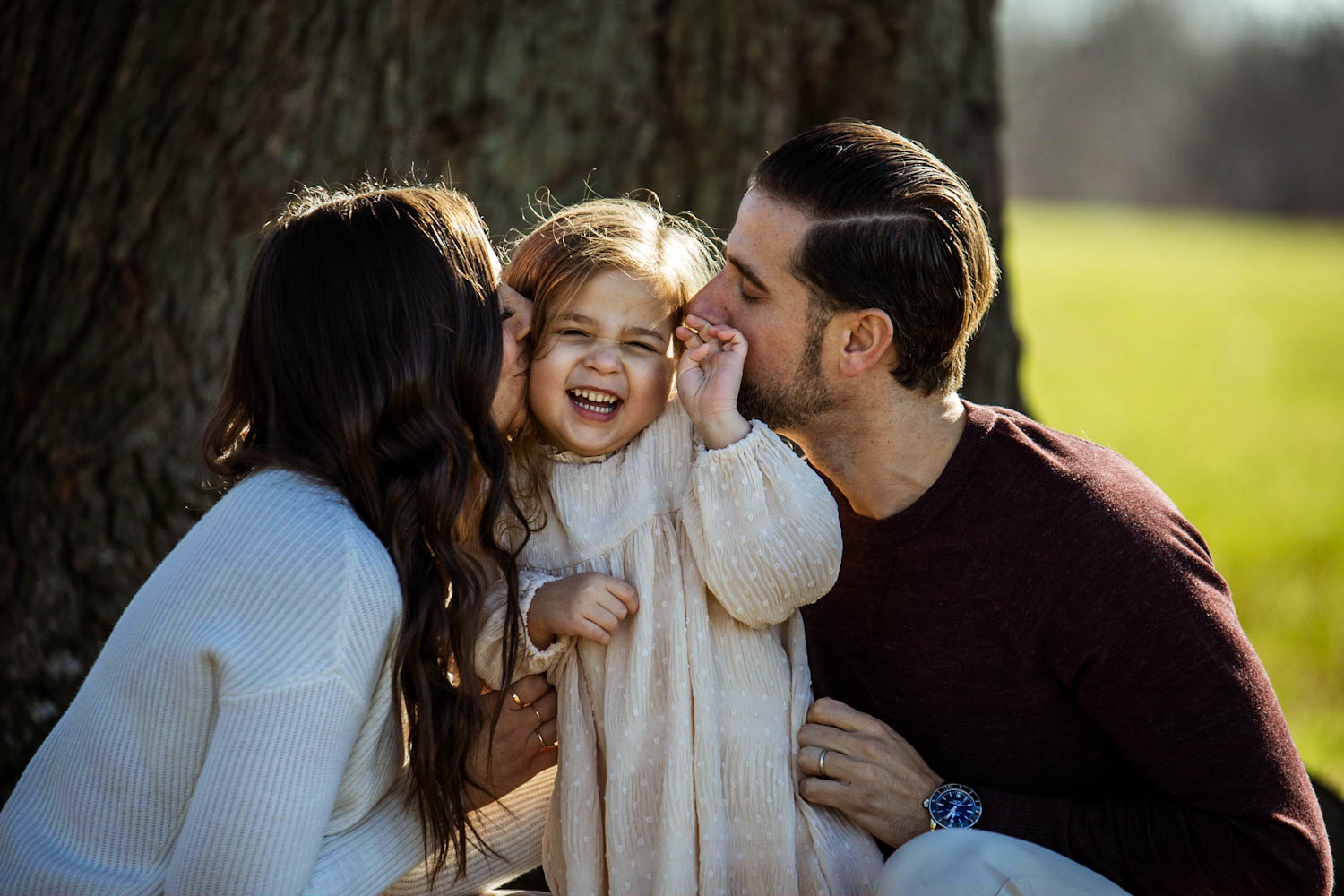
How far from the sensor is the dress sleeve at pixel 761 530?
242cm

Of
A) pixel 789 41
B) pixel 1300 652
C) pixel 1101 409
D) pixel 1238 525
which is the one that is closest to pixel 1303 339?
pixel 1101 409

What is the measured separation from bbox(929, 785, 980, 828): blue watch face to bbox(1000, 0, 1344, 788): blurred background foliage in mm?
2315

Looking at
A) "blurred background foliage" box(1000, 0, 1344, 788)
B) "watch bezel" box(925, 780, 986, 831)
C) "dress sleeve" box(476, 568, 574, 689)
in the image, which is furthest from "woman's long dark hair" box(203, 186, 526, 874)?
"blurred background foliage" box(1000, 0, 1344, 788)

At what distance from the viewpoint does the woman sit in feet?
6.72

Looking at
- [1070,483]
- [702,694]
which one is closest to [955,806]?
[702,694]

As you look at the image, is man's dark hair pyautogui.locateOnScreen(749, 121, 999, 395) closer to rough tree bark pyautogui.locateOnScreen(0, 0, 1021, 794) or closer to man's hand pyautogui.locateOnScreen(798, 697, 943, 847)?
man's hand pyautogui.locateOnScreen(798, 697, 943, 847)

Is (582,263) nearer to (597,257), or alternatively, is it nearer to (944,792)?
(597,257)

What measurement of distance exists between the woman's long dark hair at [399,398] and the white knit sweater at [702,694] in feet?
0.85

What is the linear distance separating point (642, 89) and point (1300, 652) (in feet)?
16.7

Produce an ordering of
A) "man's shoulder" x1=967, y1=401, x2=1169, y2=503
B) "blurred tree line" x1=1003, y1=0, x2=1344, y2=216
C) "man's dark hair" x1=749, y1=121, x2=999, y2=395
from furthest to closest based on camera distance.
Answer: "blurred tree line" x1=1003, y1=0, x2=1344, y2=216, "man's dark hair" x1=749, y1=121, x2=999, y2=395, "man's shoulder" x1=967, y1=401, x2=1169, y2=503

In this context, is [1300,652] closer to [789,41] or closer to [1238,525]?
[1238,525]

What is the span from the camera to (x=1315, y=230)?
1452 inches

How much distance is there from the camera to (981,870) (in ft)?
7.63

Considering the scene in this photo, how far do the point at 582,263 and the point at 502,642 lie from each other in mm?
812
